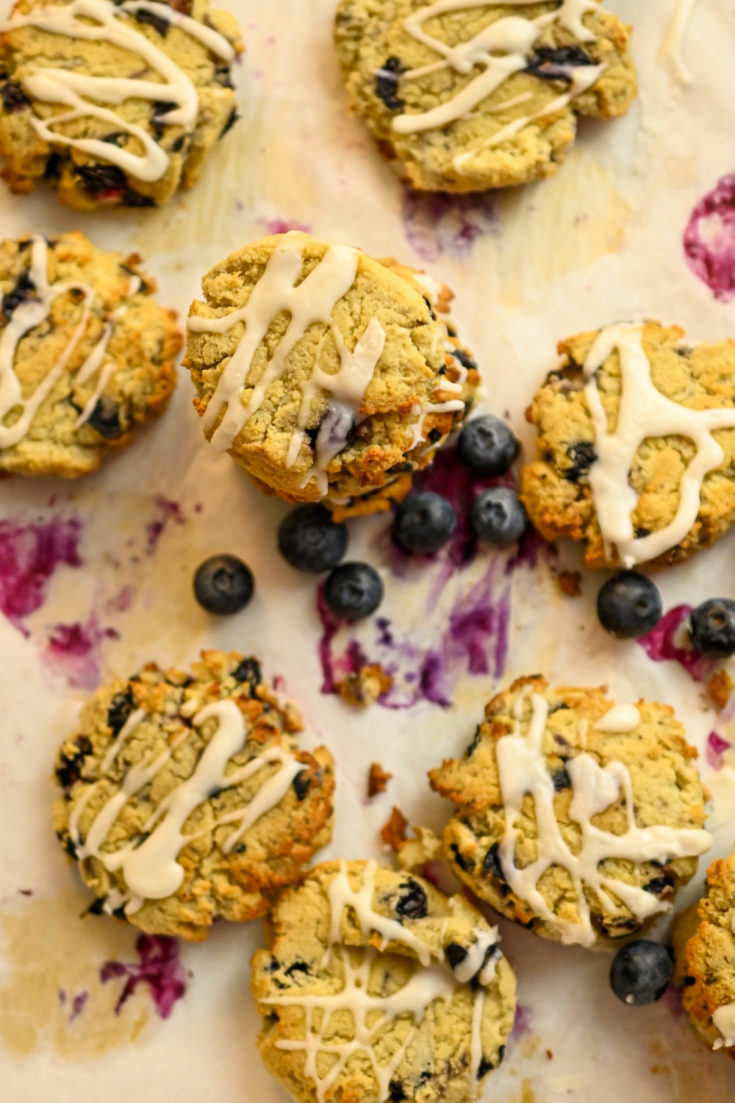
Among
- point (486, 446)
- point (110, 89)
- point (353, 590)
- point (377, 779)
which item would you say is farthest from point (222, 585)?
point (110, 89)

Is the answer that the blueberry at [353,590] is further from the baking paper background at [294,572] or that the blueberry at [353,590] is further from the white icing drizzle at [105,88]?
the white icing drizzle at [105,88]

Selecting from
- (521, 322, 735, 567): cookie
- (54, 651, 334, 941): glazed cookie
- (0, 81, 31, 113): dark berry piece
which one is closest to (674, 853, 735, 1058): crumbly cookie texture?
(521, 322, 735, 567): cookie

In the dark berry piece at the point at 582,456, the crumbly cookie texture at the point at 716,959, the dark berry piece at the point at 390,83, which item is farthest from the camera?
the dark berry piece at the point at 390,83

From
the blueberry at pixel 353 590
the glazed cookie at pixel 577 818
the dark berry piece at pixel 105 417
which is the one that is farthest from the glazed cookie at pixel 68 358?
the glazed cookie at pixel 577 818

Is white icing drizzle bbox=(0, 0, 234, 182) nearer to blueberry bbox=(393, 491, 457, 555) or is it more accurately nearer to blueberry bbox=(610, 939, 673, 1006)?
blueberry bbox=(393, 491, 457, 555)

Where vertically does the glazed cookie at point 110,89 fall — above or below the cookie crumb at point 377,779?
above
